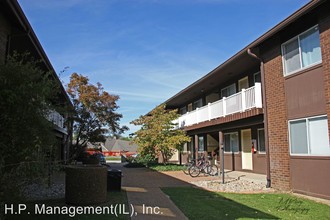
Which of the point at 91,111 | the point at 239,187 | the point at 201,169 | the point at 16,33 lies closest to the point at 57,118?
the point at 91,111

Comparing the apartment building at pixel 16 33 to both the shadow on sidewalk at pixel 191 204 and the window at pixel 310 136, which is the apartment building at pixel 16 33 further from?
the window at pixel 310 136

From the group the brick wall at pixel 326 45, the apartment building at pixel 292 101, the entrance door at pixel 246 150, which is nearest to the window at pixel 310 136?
the apartment building at pixel 292 101

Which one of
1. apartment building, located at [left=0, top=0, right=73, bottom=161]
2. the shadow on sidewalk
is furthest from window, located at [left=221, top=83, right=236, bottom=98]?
apartment building, located at [left=0, top=0, right=73, bottom=161]

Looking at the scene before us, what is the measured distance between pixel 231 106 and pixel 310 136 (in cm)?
679

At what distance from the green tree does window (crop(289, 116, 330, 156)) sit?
8.30 metres

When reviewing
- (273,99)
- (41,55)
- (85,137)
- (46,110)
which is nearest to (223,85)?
(273,99)

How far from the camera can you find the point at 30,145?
5801mm

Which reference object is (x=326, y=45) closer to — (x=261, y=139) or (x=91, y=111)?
(x=261, y=139)

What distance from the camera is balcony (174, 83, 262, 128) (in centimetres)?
1468

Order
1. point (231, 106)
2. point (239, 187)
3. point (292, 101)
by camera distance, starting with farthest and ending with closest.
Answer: point (231, 106)
point (239, 187)
point (292, 101)

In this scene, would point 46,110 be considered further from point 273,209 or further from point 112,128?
point 112,128

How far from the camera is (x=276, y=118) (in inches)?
508

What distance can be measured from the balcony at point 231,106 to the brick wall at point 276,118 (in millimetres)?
985

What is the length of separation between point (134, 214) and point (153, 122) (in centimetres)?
1646
